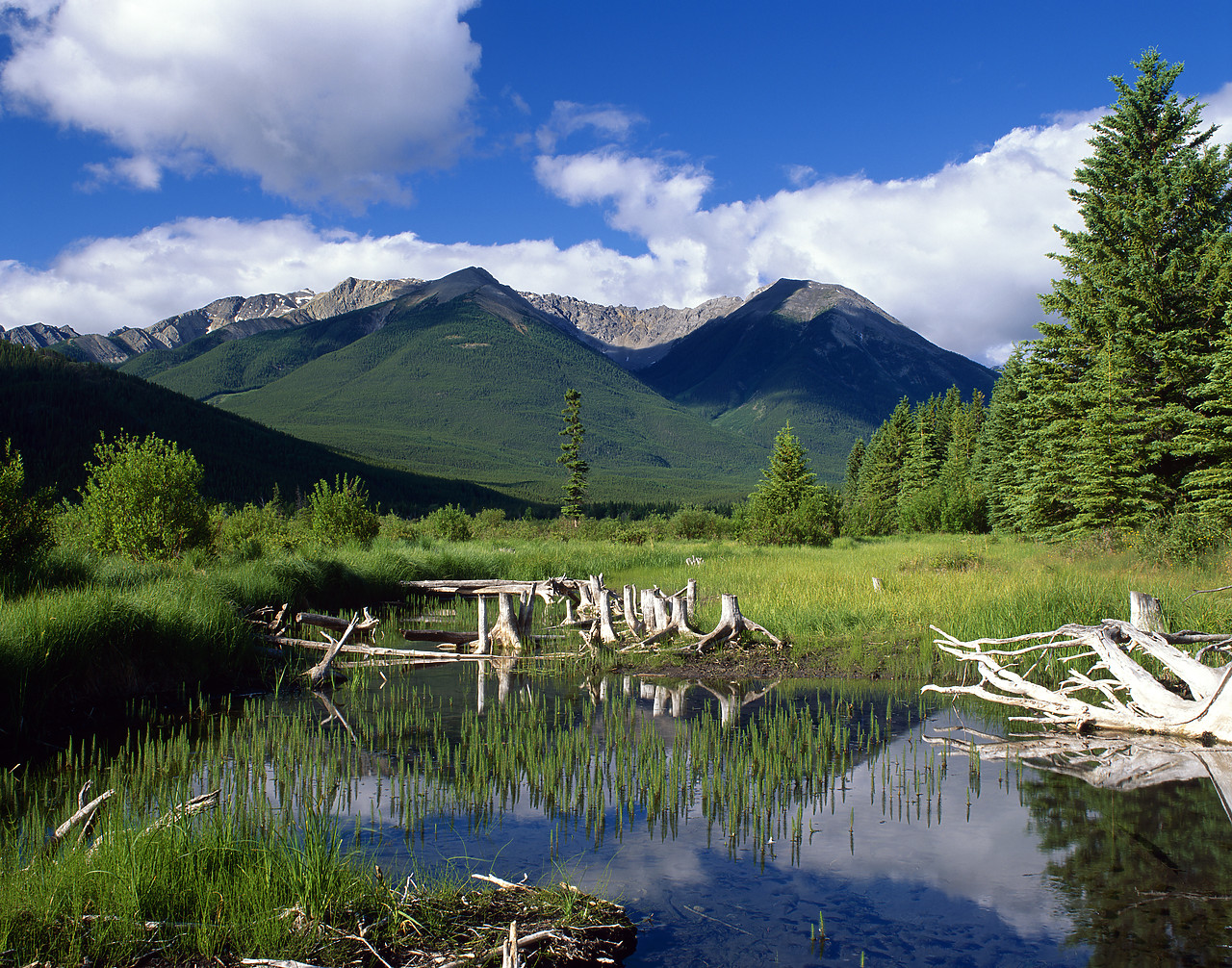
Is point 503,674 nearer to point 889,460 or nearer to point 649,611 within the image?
point 649,611

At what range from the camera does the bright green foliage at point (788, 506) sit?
1577 inches

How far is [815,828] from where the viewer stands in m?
6.84

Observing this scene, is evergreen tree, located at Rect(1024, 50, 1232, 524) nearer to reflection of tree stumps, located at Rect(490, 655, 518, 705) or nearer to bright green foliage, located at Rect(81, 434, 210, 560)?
reflection of tree stumps, located at Rect(490, 655, 518, 705)

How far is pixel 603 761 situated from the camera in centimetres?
844

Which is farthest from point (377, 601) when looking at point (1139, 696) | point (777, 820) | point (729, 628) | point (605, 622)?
point (1139, 696)

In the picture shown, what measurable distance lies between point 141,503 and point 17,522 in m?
4.77

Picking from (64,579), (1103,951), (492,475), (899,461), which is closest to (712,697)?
(1103,951)

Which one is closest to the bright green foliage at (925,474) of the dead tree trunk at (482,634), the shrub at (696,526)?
the shrub at (696,526)

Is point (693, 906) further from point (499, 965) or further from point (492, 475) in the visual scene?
point (492, 475)

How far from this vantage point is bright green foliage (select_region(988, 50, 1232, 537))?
23.1 metres

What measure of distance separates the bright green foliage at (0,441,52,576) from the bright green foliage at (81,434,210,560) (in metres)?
3.97

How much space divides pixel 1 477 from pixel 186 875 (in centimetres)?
1139

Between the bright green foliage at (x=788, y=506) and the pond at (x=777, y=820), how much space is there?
29.6 metres

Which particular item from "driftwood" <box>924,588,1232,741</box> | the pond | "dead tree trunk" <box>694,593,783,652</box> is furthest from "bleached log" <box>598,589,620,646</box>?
"driftwood" <box>924,588,1232,741</box>
